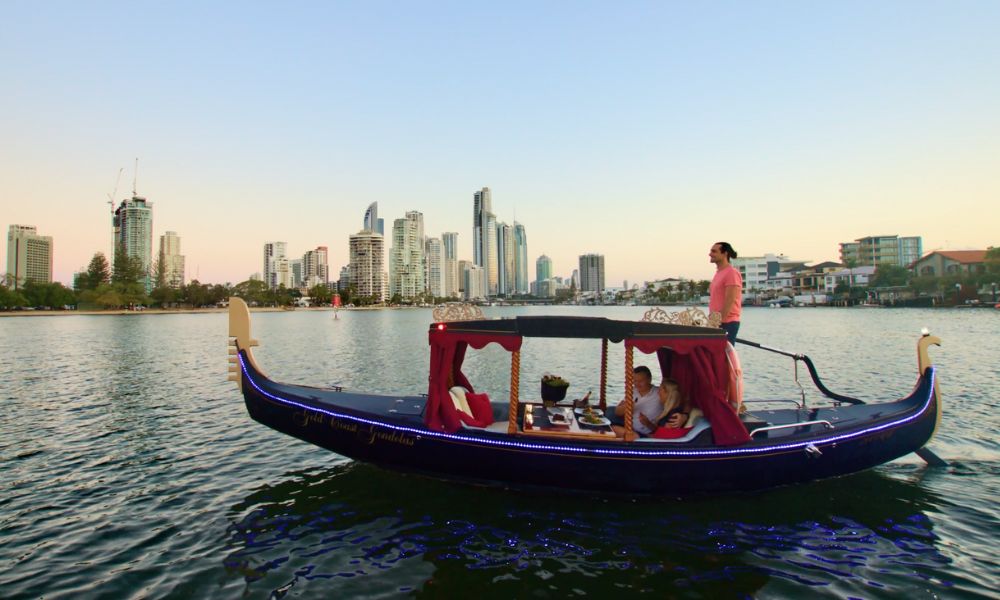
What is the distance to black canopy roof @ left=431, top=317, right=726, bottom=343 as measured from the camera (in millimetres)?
7531

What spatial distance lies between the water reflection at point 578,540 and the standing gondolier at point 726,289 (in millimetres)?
2885

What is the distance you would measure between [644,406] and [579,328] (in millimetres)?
1865

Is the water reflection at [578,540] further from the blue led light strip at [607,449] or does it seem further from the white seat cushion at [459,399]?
the white seat cushion at [459,399]

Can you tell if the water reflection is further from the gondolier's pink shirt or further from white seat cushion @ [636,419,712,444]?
the gondolier's pink shirt

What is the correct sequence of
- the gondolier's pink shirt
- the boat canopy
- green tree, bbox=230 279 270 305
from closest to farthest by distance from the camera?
the boat canopy → the gondolier's pink shirt → green tree, bbox=230 279 270 305

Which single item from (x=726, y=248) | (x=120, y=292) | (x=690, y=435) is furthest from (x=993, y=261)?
(x=120, y=292)

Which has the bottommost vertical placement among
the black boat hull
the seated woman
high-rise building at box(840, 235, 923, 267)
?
the black boat hull

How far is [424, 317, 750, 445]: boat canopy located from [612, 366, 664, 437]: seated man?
0.49 meters

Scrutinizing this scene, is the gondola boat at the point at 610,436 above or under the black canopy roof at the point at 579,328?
under

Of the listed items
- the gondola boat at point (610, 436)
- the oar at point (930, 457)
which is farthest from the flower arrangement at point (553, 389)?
the oar at point (930, 457)

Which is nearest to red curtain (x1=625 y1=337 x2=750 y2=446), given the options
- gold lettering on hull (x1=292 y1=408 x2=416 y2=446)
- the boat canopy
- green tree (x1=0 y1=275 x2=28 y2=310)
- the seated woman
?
the boat canopy

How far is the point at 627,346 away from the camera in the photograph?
24.9 ft

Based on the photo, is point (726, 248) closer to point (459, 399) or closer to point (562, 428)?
point (562, 428)

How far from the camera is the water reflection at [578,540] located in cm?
601
